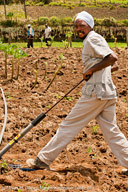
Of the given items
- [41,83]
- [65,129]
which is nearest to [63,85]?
[41,83]

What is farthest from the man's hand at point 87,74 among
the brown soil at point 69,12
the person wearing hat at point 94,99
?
the brown soil at point 69,12

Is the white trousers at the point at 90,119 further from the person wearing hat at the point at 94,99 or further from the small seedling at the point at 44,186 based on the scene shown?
the small seedling at the point at 44,186

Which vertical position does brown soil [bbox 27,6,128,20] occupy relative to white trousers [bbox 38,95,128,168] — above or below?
below

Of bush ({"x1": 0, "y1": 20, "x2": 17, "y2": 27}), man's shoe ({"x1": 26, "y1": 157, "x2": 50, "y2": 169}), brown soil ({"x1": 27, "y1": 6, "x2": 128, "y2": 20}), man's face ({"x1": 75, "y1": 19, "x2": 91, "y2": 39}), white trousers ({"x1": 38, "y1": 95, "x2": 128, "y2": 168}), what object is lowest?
bush ({"x1": 0, "y1": 20, "x2": 17, "y2": 27})

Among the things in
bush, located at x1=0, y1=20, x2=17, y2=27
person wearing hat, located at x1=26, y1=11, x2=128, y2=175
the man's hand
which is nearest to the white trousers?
person wearing hat, located at x1=26, y1=11, x2=128, y2=175

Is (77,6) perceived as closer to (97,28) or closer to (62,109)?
(97,28)

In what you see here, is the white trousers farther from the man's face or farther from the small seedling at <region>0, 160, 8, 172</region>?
the man's face

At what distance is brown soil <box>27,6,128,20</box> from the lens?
4111 centimetres

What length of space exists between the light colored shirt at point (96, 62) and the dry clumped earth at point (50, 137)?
0.83m

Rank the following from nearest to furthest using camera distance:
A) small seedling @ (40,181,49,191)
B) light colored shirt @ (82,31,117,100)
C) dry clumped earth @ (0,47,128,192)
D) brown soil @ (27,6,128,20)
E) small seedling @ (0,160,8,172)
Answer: small seedling @ (40,181,49,191)
light colored shirt @ (82,31,117,100)
dry clumped earth @ (0,47,128,192)
small seedling @ (0,160,8,172)
brown soil @ (27,6,128,20)

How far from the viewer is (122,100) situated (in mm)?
5578

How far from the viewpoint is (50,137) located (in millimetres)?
4168

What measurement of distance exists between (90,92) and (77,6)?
4730 cm

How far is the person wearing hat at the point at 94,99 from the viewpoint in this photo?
9.53 ft
